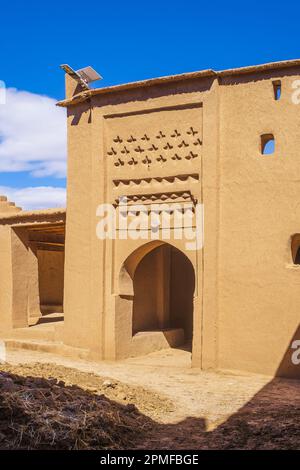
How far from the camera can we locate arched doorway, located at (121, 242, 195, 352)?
12.8 metres

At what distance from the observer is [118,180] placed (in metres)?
12.5

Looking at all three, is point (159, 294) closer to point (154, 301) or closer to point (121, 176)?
point (154, 301)

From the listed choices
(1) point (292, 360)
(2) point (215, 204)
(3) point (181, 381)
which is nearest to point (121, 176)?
(2) point (215, 204)

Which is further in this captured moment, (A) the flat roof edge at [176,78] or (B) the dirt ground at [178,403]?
(A) the flat roof edge at [176,78]

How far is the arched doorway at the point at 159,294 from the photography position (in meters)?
12.8

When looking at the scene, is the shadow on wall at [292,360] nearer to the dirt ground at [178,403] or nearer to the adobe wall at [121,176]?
the dirt ground at [178,403]

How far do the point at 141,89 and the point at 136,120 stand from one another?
2.15ft

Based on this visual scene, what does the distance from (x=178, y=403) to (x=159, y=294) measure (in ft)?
19.1

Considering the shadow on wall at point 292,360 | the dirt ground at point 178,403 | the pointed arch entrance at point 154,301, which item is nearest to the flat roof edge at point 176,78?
the pointed arch entrance at point 154,301

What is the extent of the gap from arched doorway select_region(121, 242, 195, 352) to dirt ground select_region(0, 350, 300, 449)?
1445 millimetres

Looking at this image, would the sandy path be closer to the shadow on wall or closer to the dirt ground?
the dirt ground

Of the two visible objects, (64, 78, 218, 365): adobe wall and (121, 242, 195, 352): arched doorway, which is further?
(121, 242, 195, 352): arched doorway

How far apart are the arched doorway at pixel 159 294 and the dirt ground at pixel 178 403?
4.74 ft

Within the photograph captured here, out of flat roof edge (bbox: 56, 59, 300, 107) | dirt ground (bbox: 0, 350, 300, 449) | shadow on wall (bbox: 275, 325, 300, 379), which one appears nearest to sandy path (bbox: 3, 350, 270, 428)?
dirt ground (bbox: 0, 350, 300, 449)
